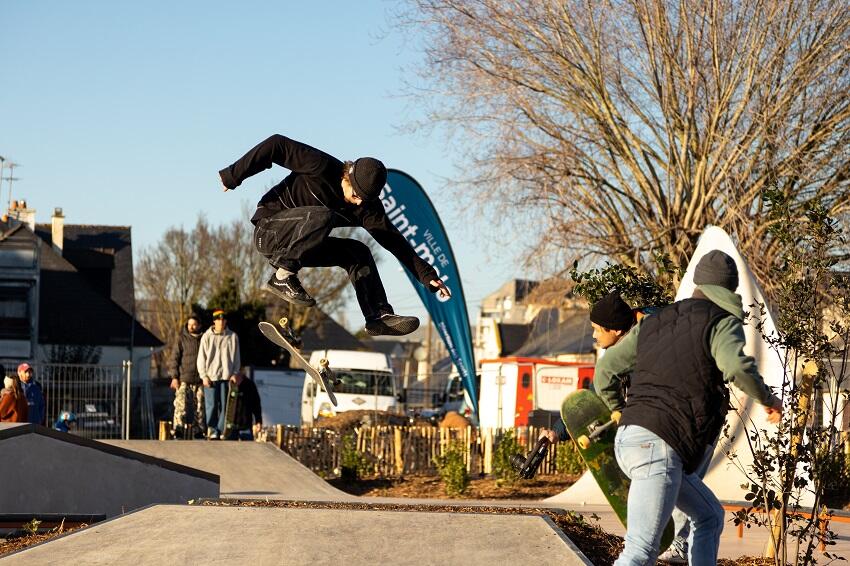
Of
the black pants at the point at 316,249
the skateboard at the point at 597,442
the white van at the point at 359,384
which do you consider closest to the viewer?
the skateboard at the point at 597,442

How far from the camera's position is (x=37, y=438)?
31.0 feet

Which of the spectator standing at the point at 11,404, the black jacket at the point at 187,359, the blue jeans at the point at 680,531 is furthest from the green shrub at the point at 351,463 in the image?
the blue jeans at the point at 680,531

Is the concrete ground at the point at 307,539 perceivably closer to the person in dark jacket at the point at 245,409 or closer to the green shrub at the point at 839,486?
the person in dark jacket at the point at 245,409

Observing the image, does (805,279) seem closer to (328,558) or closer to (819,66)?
(328,558)

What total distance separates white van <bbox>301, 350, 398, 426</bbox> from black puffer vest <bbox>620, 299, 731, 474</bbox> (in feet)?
74.8

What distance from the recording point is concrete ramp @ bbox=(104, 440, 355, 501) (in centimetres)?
1294

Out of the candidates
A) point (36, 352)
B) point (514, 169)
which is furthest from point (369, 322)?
point (36, 352)

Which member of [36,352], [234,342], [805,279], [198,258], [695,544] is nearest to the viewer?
[695,544]

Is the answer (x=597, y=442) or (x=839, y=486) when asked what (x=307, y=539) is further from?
(x=839, y=486)

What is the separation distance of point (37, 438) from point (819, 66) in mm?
12882

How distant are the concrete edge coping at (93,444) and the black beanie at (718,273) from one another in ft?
20.6

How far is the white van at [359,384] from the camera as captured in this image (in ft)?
90.6

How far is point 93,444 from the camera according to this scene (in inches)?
393

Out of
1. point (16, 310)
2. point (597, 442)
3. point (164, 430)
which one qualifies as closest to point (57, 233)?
point (16, 310)
